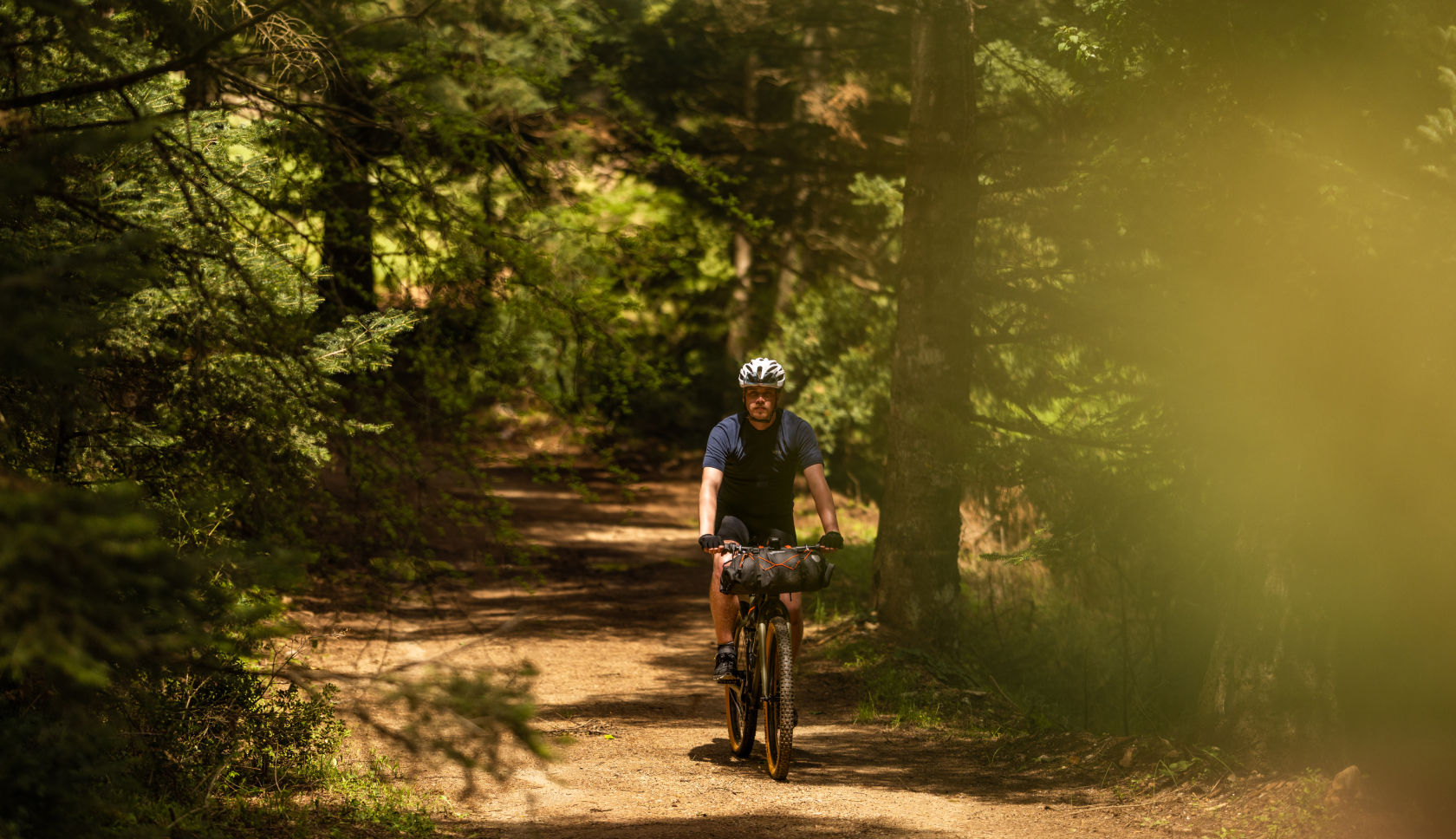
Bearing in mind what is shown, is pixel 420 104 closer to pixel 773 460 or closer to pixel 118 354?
pixel 118 354

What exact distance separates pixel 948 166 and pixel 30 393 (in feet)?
26.1

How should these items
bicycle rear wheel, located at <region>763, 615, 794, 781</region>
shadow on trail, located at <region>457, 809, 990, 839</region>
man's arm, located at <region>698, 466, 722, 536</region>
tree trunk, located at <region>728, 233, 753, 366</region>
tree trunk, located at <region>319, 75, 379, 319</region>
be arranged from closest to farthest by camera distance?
shadow on trail, located at <region>457, 809, 990, 839</region> → bicycle rear wheel, located at <region>763, 615, 794, 781</region> → man's arm, located at <region>698, 466, 722, 536</region> → tree trunk, located at <region>319, 75, 379, 319</region> → tree trunk, located at <region>728, 233, 753, 366</region>

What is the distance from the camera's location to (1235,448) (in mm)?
6641

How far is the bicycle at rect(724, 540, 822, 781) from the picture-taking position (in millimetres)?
5926

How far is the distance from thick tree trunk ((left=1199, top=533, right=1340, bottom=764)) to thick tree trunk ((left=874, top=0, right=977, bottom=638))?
396cm

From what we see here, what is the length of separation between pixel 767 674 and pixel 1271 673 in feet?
9.18

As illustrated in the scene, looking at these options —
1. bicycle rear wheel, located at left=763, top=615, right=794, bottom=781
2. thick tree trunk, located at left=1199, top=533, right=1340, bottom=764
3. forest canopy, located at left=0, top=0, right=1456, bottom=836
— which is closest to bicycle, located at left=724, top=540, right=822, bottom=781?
bicycle rear wheel, located at left=763, top=615, right=794, bottom=781

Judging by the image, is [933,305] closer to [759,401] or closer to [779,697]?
[759,401]

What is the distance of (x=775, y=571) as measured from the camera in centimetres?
594

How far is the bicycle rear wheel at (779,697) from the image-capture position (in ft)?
19.4

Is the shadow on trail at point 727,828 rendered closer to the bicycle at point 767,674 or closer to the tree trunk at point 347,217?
the bicycle at point 767,674

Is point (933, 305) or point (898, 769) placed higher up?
point (933, 305)

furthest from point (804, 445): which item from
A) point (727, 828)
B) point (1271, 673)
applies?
point (1271, 673)

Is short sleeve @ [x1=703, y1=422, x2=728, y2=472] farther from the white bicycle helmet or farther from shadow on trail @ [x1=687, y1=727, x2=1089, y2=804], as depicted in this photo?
shadow on trail @ [x1=687, y1=727, x2=1089, y2=804]
